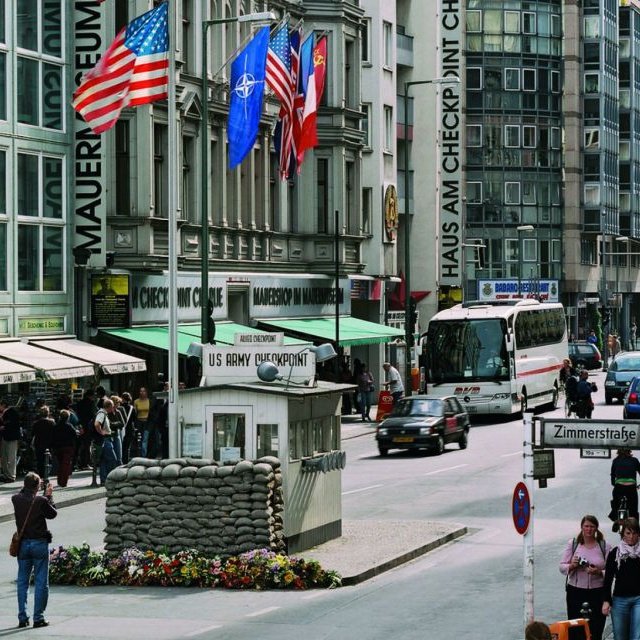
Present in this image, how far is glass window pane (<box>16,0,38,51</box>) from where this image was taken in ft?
130

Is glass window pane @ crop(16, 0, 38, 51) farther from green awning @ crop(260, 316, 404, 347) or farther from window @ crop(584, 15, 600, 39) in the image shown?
window @ crop(584, 15, 600, 39)

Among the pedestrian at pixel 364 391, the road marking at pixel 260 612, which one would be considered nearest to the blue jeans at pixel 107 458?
the road marking at pixel 260 612

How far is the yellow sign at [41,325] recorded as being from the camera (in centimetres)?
3962

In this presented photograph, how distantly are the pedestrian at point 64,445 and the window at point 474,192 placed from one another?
264 feet

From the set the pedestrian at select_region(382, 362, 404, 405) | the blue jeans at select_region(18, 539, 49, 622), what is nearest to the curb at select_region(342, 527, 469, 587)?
the blue jeans at select_region(18, 539, 49, 622)

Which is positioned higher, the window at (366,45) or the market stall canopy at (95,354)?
the window at (366,45)

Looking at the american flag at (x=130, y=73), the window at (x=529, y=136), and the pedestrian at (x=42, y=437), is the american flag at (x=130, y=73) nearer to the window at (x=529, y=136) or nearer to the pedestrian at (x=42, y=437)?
the pedestrian at (x=42, y=437)

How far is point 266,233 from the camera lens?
5431 cm

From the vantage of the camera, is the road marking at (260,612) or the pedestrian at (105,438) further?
the pedestrian at (105,438)

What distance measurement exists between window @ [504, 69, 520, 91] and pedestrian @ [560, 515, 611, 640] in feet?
318

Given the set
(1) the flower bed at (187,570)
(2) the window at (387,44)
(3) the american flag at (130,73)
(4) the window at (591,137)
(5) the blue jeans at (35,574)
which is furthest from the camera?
(4) the window at (591,137)

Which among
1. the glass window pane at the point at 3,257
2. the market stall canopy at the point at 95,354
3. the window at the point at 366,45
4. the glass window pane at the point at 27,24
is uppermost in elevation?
the window at the point at 366,45

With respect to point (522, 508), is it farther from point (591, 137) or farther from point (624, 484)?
point (591, 137)

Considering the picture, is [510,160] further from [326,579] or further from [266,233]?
[326,579]
